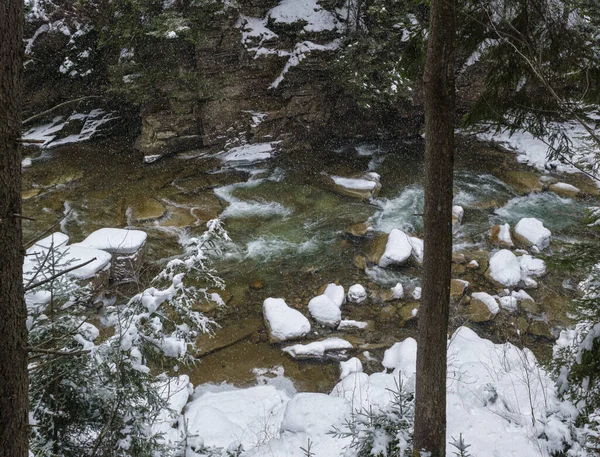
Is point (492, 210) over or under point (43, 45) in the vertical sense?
under

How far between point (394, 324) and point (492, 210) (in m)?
5.72

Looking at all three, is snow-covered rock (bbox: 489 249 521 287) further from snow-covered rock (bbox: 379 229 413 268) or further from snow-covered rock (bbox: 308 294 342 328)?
snow-covered rock (bbox: 308 294 342 328)

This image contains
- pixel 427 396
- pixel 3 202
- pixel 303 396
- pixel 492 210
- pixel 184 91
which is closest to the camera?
pixel 3 202

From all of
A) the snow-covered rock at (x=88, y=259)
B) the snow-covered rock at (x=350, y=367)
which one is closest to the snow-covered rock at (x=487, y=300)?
the snow-covered rock at (x=350, y=367)

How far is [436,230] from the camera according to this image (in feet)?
13.0

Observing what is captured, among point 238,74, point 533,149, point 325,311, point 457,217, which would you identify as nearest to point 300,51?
point 238,74

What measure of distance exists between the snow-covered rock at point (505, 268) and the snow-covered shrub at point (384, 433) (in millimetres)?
6083

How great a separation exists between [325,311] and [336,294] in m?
0.63

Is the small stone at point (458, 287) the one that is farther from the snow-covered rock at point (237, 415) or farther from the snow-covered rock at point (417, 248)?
the snow-covered rock at point (237, 415)

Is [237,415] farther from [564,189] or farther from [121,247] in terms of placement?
[564,189]

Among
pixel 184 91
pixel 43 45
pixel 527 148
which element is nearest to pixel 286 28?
pixel 184 91

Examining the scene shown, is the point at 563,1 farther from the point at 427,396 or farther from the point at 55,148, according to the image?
the point at 55,148

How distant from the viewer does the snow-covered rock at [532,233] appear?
36.1 feet

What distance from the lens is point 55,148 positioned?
16.5 metres
